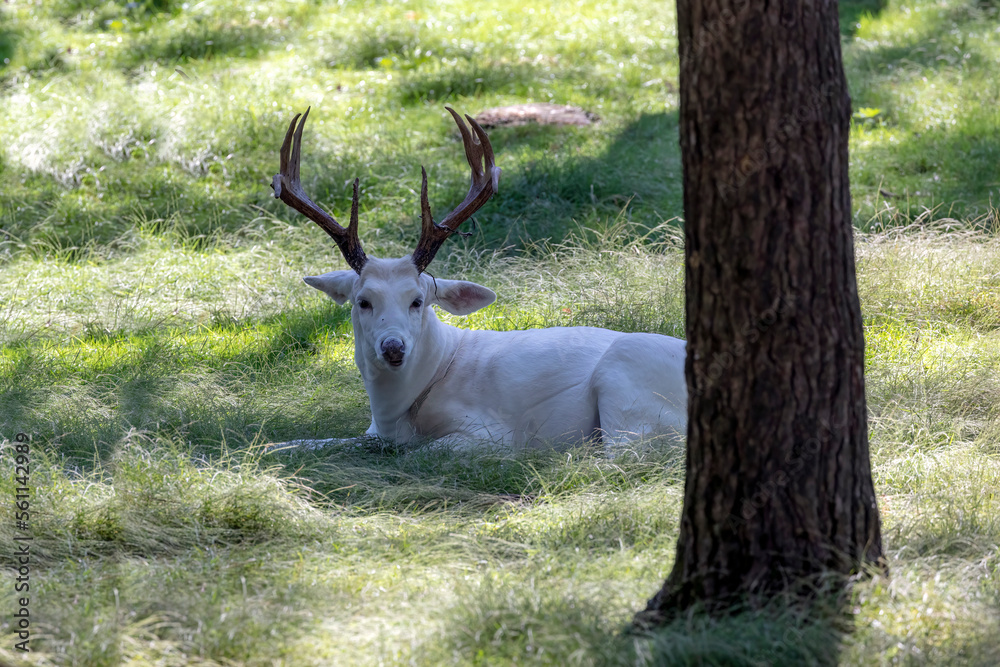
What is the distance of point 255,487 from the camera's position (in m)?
4.06

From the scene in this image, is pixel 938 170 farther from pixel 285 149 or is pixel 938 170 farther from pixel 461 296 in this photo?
pixel 285 149

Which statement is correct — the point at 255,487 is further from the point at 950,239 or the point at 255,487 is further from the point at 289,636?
the point at 950,239

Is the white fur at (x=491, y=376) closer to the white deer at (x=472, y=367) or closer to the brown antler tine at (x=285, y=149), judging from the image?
the white deer at (x=472, y=367)

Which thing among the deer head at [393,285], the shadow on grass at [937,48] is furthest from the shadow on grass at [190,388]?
the shadow on grass at [937,48]

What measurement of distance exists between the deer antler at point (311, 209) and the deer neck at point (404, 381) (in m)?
0.51

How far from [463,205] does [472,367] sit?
2.93 ft

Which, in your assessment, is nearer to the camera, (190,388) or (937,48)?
(190,388)

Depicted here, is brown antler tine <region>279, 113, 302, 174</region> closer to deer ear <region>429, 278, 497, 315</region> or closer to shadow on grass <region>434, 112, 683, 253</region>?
deer ear <region>429, 278, 497, 315</region>

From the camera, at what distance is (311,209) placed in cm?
529

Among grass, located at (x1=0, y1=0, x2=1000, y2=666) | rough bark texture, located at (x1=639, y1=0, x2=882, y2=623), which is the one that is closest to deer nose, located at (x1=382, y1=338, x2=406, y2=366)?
grass, located at (x1=0, y1=0, x2=1000, y2=666)

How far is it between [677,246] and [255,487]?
4392 millimetres

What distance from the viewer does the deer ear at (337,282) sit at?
536 cm

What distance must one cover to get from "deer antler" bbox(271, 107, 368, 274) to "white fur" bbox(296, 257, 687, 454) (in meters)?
0.11

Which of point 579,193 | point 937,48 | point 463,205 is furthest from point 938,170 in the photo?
point 463,205
